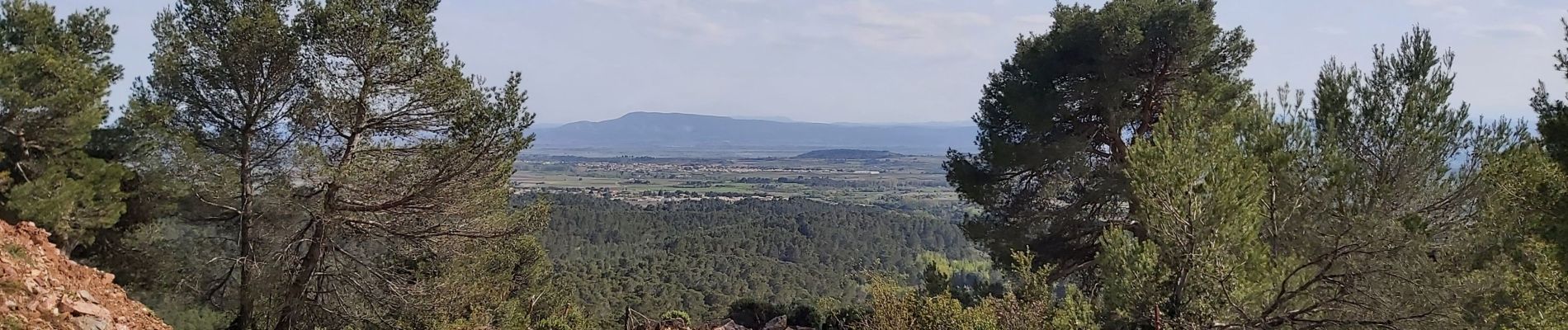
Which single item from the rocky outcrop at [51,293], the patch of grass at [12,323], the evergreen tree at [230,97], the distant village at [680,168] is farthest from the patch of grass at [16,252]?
the distant village at [680,168]

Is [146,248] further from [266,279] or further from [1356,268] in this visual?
[1356,268]

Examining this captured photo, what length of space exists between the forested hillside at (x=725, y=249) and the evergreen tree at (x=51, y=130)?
19.4 metres

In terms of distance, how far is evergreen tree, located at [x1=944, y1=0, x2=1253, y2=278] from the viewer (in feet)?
25.8

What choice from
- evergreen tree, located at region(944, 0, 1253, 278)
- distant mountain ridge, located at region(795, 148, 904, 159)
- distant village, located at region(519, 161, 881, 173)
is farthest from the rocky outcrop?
distant mountain ridge, located at region(795, 148, 904, 159)

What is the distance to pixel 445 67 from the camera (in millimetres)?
7352

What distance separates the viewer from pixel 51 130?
7.17 meters

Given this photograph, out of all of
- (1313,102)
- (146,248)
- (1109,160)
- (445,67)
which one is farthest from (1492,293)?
(146,248)

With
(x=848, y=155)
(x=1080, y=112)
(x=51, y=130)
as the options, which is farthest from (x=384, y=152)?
(x=848, y=155)

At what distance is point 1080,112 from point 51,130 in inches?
401

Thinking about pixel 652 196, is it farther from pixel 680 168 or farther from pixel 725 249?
pixel 680 168

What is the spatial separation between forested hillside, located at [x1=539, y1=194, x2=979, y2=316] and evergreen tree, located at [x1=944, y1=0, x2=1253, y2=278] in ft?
66.6

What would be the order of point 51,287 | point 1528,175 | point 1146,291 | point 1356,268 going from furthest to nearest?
1. point 51,287
2. point 1356,268
3. point 1528,175
4. point 1146,291

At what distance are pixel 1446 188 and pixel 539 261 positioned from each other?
12765 mm

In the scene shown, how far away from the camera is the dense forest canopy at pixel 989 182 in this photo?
4.55 m
